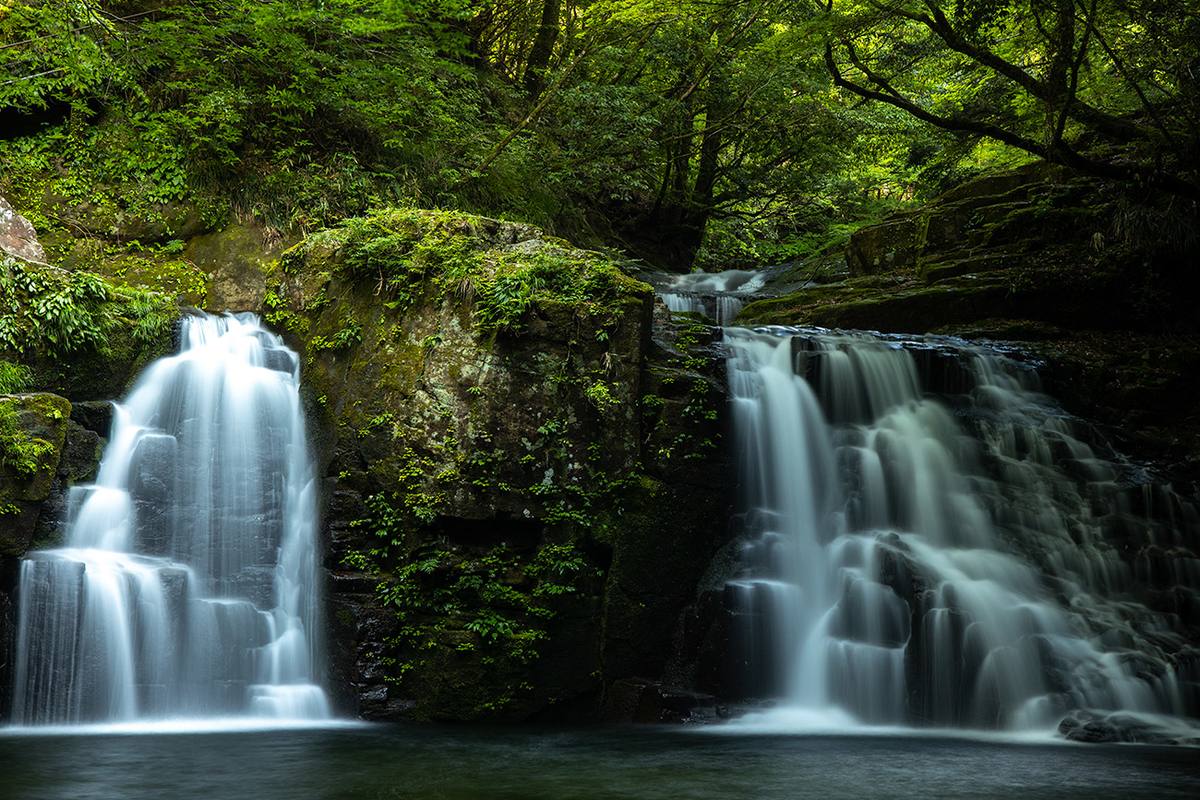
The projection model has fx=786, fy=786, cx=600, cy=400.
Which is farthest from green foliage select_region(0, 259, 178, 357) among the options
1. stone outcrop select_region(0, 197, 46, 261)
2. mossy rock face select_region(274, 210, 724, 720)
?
mossy rock face select_region(274, 210, 724, 720)

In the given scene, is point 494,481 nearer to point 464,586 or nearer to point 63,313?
point 464,586

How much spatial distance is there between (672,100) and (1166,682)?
11156 millimetres

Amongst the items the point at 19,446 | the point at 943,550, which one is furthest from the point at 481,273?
the point at 943,550

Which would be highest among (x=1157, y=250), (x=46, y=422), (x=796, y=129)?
(x=796, y=129)

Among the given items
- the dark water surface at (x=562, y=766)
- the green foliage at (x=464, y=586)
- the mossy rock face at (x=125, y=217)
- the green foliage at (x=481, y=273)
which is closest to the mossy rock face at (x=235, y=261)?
the mossy rock face at (x=125, y=217)

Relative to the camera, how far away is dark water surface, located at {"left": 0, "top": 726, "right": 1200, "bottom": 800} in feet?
14.0

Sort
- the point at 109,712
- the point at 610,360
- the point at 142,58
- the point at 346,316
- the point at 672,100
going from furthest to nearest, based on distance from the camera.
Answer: the point at 672,100
the point at 142,58
the point at 346,316
the point at 610,360
the point at 109,712

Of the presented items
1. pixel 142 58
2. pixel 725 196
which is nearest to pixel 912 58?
pixel 725 196

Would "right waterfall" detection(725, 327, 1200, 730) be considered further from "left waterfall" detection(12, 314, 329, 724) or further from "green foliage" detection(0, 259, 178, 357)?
"green foliage" detection(0, 259, 178, 357)

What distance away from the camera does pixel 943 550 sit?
313 inches

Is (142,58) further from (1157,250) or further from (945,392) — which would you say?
(1157,250)

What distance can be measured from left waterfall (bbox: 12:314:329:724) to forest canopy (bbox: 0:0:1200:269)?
13.1 feet

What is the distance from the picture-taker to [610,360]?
24.4 ft

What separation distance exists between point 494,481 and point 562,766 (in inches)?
104
